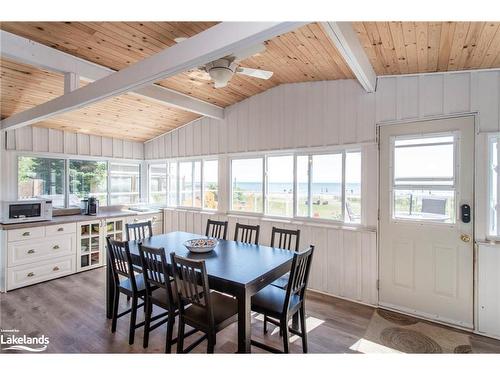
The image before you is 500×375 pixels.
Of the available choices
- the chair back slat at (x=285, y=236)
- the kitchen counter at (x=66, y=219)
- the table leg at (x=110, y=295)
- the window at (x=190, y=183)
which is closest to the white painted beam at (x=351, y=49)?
the chair back slat at (x=285, y=236)

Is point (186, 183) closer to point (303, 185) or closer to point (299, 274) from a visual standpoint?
point (303, 185)

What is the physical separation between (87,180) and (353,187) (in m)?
4.84

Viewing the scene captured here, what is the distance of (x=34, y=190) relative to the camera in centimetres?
437

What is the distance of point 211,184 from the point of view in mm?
5035

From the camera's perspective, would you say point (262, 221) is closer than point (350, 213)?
No

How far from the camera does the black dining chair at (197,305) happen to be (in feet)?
6.32

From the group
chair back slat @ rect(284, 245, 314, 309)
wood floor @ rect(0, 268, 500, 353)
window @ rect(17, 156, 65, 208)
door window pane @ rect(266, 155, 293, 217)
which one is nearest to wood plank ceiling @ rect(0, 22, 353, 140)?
window @ rect(17, 156, 65, 208)

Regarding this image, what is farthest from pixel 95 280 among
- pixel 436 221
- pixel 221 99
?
pixel 436 221

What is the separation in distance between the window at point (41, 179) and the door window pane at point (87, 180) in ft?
0.55

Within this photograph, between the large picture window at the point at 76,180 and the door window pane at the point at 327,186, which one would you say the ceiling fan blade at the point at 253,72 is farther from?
the large picture window at the point at 76,180

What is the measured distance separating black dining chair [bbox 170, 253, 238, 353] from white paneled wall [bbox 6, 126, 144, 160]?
3.99 m

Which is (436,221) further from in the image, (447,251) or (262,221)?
(262,221)

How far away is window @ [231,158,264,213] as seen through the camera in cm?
436
